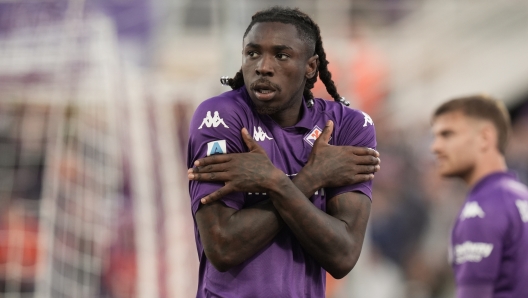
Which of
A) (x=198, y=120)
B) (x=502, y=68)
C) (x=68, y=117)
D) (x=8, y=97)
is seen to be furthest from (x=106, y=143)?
(x=502, y=68)

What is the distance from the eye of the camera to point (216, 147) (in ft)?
9.89

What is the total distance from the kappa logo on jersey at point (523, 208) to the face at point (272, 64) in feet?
6.91

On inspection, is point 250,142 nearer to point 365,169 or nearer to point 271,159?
point 271,159

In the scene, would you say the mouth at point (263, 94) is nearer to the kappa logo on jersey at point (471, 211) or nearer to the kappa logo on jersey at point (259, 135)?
the kappa logo on jersey at point (259, 135)

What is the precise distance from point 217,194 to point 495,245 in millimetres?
2204

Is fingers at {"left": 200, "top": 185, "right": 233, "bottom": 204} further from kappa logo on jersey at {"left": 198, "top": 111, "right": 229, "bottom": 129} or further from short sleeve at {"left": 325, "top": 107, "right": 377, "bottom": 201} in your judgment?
short sleeve at {"left": 325, "top": 107, "right": 377, "bottom": 201}

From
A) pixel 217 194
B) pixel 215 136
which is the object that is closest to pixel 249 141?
pixel 215 136

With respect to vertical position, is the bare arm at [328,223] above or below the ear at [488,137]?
below

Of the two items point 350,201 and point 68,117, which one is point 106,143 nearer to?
point 68,117

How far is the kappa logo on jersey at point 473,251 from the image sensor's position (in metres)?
4.55

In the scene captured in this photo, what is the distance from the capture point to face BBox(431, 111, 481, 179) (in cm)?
526

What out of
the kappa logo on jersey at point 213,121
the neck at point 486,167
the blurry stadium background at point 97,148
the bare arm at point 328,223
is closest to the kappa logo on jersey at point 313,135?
the bare arm at point 328,223

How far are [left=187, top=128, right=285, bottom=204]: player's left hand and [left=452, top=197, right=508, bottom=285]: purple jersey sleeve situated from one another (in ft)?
6.58

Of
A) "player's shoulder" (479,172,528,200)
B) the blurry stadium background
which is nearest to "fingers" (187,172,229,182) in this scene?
"player's shoulder" (479,172,528,200)
